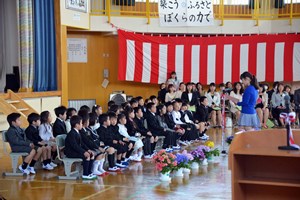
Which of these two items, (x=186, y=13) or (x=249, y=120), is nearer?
(x=249, y=120)

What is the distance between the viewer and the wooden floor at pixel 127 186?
6.21 metres

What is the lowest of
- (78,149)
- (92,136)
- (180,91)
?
(78,149)

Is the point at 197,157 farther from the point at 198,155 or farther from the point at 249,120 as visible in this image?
the point at 249,120

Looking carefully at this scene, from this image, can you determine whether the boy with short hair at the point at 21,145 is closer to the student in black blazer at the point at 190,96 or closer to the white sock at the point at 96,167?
the white sock at the point at 96,167

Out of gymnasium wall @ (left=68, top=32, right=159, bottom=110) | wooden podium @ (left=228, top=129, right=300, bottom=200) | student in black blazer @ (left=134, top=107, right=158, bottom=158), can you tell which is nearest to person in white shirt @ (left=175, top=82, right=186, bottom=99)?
gymnasium wall @ (left=68, top=32, right=159, bottom=110)

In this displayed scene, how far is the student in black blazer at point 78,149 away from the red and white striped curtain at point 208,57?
25.7ft

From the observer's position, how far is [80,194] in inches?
248

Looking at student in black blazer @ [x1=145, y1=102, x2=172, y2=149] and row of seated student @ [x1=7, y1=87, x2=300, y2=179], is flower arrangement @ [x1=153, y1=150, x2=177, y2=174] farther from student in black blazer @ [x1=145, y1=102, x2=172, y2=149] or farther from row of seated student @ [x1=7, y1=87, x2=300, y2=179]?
student in black blazer @ [x1=145, y1=102, x2=172, y2=149]

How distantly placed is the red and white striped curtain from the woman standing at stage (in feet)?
22.6

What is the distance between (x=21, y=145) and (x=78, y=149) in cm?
107

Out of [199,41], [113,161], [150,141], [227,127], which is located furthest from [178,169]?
[199,41]

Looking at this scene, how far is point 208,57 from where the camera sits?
1522cm

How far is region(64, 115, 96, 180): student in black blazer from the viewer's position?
7078 millimetres

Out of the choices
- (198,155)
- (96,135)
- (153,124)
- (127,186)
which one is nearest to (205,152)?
(198,155)
